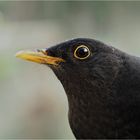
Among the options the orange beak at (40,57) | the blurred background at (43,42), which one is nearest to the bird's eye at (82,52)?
the orange beak at (40,57)

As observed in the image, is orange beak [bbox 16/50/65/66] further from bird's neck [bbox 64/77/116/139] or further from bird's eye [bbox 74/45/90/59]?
bird's neck [bbox 64/77/116/139]

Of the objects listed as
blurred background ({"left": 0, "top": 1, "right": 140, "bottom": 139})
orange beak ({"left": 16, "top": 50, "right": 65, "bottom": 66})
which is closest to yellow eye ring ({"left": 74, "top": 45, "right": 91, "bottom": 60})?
orange beak ({"left": 16, "top": 50, "right": 65, "bottom": 66})

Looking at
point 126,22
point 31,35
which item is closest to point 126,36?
point 126,22

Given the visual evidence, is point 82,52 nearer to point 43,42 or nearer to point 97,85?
point 97,85

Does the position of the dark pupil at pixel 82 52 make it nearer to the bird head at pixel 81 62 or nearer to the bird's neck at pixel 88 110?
the bird head at pixel 81 62

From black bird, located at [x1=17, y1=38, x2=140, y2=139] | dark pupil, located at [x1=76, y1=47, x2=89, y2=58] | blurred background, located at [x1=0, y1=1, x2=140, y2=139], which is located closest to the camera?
black bird, located at [x1=17, y1=38, x2=140, y2=139]

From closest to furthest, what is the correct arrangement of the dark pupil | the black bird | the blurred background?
the black bird → the dark pupil → the blurred background
